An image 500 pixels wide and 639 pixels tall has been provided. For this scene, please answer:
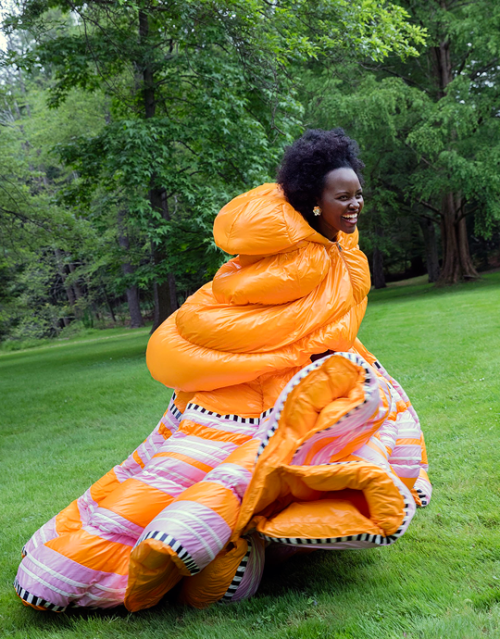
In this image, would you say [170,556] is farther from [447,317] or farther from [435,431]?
[447,317]

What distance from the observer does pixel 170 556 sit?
7.89ft

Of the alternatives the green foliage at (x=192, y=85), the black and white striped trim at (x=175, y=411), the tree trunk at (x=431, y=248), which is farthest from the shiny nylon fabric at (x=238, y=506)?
the tree trunk at (x=431, y=248)

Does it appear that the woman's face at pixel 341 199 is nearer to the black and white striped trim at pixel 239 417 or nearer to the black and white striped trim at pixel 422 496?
the black and white striped trim at pixel 239 417

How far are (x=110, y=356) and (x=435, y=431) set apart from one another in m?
11.9

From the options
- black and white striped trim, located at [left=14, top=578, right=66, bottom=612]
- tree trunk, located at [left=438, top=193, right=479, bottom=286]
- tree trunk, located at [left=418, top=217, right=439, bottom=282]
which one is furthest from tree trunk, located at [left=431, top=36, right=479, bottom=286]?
black and white striped trim, located at [left=14, top=578, right=66, bottom=612]

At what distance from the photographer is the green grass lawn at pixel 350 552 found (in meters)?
2.44

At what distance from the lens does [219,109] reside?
11125mm

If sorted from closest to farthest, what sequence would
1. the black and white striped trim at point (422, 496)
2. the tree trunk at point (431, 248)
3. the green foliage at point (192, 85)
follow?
1. the black and white striped trim at point (422, 496)
2. the green foliage at point (192, 85)
3. the tree trunk at point (431, 248)

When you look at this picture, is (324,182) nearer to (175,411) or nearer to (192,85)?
(175,411)

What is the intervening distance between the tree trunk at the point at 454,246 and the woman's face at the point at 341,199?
63.5 feet

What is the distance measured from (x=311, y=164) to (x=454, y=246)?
777 inches

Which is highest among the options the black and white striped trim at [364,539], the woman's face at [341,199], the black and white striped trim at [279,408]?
the woman's face at [341,199]

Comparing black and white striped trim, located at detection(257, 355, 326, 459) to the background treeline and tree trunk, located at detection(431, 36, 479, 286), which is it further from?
tree trunk, located at detection(431, 36, 479, 286)

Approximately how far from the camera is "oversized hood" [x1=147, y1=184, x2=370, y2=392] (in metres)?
2.92
